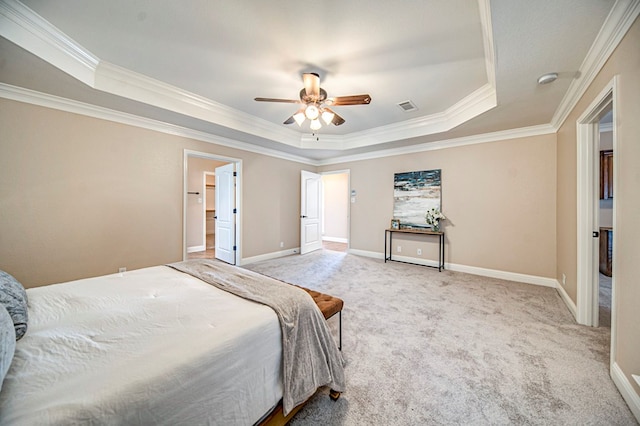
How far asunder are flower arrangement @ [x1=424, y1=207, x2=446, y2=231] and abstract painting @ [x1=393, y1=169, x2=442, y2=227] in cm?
10

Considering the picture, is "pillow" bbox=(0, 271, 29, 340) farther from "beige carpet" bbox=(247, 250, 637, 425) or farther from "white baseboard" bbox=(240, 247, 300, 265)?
"white baseboard" bbox=(240, 247, 300, 265)

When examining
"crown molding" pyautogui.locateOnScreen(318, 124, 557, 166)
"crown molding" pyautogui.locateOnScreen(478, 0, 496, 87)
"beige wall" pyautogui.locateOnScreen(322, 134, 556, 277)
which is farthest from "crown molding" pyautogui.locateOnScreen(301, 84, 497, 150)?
A: "crown molding" pyautogui.locateOnScreen(478, 0, 496, 87)

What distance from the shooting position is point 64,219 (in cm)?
288

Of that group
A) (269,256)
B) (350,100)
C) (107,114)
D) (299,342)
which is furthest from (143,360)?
(269,256)

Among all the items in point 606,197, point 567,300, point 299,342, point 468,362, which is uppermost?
point 606,197

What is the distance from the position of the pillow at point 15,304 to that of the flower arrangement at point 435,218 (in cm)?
→ 496

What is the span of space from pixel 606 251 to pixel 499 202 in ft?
6.28

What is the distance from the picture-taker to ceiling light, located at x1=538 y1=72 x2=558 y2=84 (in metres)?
2.26

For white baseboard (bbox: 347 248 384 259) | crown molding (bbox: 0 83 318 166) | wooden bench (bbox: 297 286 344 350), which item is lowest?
white baseboard (bbox: 347 248 384 259)

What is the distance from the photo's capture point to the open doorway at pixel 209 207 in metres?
4.62

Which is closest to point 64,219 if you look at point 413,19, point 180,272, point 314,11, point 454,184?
point 180,272

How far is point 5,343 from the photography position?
802 millimetres

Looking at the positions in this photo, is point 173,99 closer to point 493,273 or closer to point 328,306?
point 328,306

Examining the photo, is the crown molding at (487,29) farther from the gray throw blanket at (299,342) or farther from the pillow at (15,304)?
the pillow at (15,304)
